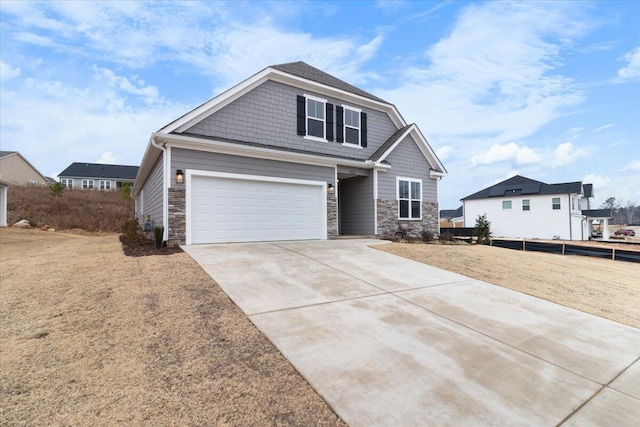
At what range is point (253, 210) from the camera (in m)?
10.5

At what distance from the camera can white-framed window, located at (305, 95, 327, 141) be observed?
12.5 meters

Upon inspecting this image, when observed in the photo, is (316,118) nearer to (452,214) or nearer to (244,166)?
(244,166)

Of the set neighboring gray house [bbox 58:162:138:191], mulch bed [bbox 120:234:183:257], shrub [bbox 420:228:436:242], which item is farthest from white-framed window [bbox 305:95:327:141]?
neighboring gray house [bbox 58:162:138:191]

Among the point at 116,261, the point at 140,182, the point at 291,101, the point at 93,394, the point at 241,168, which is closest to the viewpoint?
the point at 93,394

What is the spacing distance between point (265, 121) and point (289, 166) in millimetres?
1915

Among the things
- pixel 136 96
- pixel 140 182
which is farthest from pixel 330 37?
pixel 140 182

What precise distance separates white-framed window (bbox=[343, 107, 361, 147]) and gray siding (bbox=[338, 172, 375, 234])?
1.77 m

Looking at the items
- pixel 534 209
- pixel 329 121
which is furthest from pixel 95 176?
pixel 534 209

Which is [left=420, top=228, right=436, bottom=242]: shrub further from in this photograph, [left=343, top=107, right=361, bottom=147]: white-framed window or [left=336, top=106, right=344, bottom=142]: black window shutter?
[left=336, top=106, right=344, bottom=142]: black window shutter

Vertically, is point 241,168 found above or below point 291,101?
below

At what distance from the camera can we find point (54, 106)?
46.0 feet

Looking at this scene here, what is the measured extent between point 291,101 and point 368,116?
13.4 ft

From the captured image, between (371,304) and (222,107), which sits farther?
(222,107)

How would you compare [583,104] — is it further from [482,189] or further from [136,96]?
[136,96]
